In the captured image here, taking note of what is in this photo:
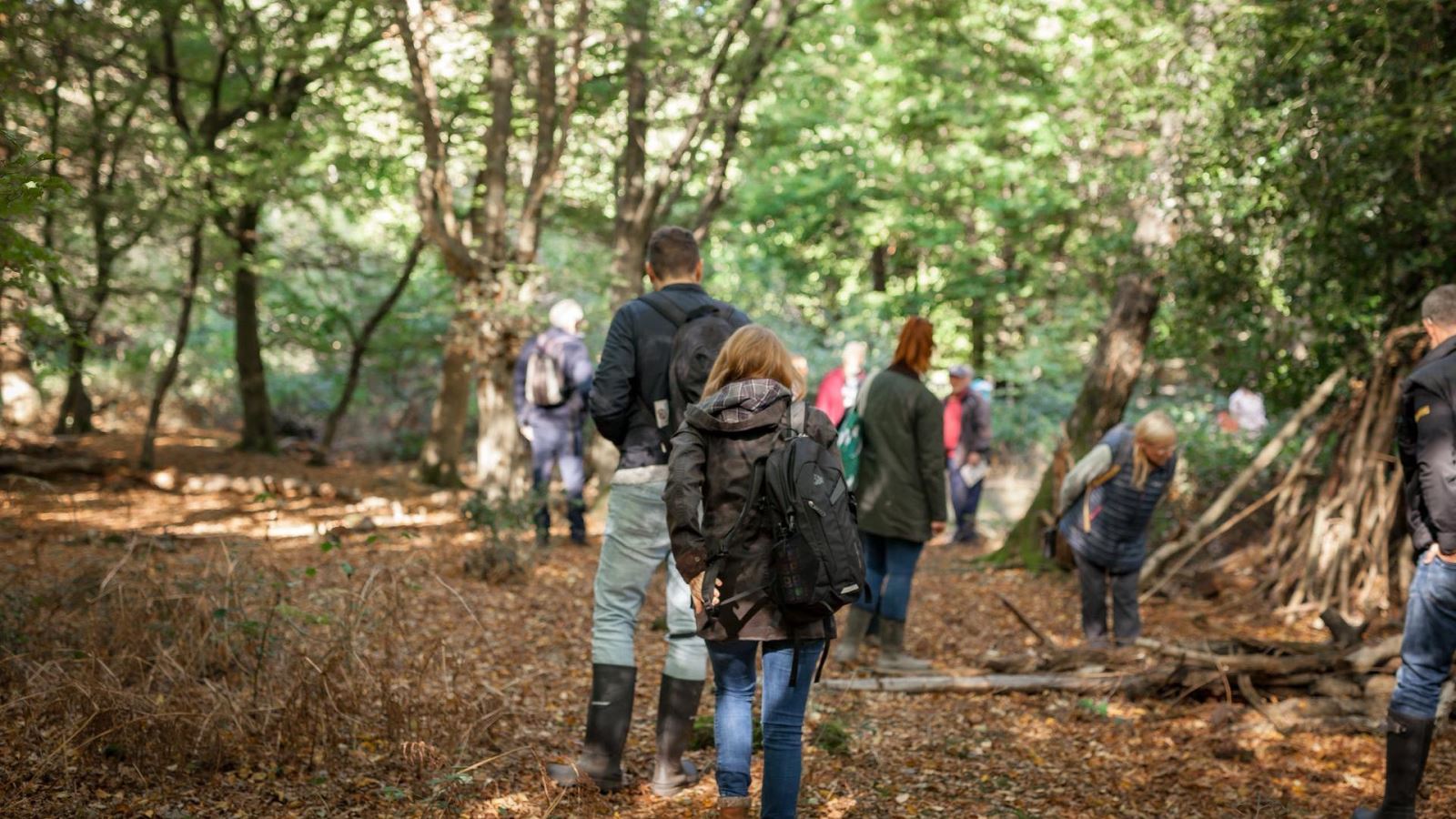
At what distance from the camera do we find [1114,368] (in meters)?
9.93

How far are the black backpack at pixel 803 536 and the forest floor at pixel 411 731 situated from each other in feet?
3.64

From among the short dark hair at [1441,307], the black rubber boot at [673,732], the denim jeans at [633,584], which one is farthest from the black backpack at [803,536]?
the short dark hair at [1441,307]

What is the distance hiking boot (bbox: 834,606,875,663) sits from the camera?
22.2 ft

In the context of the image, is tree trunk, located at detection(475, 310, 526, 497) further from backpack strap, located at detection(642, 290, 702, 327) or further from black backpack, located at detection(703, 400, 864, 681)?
black backpack, located at detection(703, 400, 864, 681)

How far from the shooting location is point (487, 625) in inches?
280

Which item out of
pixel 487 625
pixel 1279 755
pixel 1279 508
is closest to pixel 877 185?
pixel 1279 508

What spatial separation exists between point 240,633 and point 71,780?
1.00 m

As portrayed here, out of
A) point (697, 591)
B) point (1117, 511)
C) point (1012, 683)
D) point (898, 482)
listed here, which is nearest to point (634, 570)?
point (697, 591)

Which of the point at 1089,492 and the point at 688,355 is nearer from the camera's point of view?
the point at 688,355

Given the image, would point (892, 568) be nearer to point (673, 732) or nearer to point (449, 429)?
point (673, 732)

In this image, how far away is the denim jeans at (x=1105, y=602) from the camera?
22.2ft

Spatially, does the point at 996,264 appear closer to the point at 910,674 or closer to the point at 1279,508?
the point at 1279,508

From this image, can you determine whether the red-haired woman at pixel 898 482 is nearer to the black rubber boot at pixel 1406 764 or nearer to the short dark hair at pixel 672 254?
the short dark hair at pixel 672 254

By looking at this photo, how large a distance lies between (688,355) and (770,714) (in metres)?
1.40
